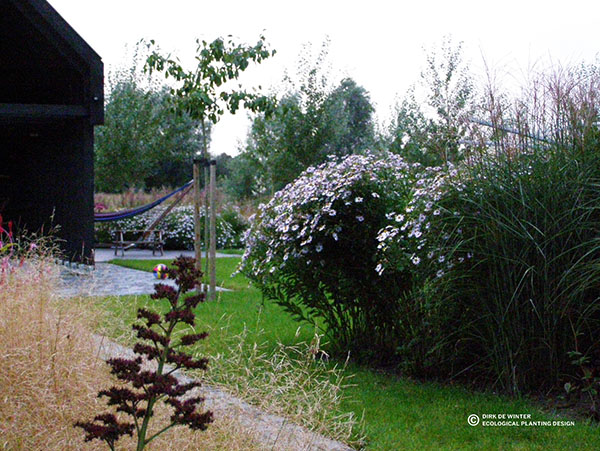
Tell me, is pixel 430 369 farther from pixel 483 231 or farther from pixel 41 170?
pixel 41 170

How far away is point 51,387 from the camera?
2836 mm

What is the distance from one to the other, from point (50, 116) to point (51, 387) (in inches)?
247

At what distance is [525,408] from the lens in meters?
3.14

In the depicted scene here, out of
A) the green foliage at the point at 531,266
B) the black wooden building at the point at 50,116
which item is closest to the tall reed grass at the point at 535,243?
the green foliage at the point at 531,266

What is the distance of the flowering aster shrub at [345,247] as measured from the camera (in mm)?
4125

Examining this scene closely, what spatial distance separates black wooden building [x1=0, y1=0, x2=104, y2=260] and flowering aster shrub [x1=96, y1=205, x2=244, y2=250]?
15.2ft

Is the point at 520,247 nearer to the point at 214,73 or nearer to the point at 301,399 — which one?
the point at 301,399

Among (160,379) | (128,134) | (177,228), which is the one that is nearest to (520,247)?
(160,379)

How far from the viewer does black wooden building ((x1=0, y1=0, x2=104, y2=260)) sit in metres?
8.09

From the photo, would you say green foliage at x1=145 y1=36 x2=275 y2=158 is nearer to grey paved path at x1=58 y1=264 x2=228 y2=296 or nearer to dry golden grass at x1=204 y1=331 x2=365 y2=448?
grey paved path at x1=58 y1=264 x2=228 y2=296

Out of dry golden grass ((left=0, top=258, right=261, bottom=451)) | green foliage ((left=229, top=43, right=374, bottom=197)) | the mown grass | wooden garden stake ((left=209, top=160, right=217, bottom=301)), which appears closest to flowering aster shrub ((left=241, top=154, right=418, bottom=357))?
dry golden grass ((left=0, top=258, right=261, bottom=451))

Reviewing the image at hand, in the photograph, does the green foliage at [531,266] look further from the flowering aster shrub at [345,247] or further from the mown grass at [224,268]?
the mown grass at [224,268]

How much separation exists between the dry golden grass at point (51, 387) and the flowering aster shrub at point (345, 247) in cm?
149

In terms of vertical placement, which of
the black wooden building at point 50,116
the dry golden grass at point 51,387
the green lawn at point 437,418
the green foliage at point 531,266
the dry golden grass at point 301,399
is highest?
the black wooden building at point 50,116
